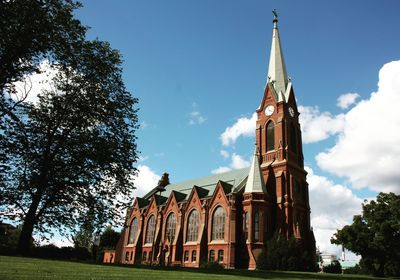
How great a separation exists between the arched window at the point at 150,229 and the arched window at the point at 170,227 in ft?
13.4

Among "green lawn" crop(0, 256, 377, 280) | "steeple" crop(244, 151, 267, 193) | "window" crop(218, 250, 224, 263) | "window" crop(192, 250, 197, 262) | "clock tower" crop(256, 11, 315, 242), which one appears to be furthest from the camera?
"window" crop(192, 250, 197, 262)

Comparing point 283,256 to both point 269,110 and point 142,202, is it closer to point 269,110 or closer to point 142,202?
point 269,110

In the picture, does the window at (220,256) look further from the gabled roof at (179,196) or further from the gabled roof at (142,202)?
the gabled roof at (142,202)

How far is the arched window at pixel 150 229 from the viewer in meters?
59.8

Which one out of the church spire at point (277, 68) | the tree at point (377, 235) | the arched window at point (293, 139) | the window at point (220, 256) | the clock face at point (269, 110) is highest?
the church spire at point (277, 68)

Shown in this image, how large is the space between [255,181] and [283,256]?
1133 centimetres

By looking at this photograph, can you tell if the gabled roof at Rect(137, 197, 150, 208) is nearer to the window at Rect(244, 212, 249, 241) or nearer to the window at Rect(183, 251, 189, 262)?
the window at Rect(183, 251, 189, 262)

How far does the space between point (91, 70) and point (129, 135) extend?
520 cm

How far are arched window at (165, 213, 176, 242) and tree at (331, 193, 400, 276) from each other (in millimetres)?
25506

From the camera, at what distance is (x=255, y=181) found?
45.5 metres

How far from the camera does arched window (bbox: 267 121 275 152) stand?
166 ft

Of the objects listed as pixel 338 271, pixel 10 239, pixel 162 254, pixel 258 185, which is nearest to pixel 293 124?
pixel 258 185

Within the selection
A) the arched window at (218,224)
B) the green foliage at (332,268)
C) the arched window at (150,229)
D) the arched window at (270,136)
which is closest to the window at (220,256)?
the arched window at (218,224)

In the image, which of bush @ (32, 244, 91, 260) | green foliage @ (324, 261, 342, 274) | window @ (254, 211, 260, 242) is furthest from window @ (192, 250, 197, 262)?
green foliage @ (324, 261, 342, 274)
